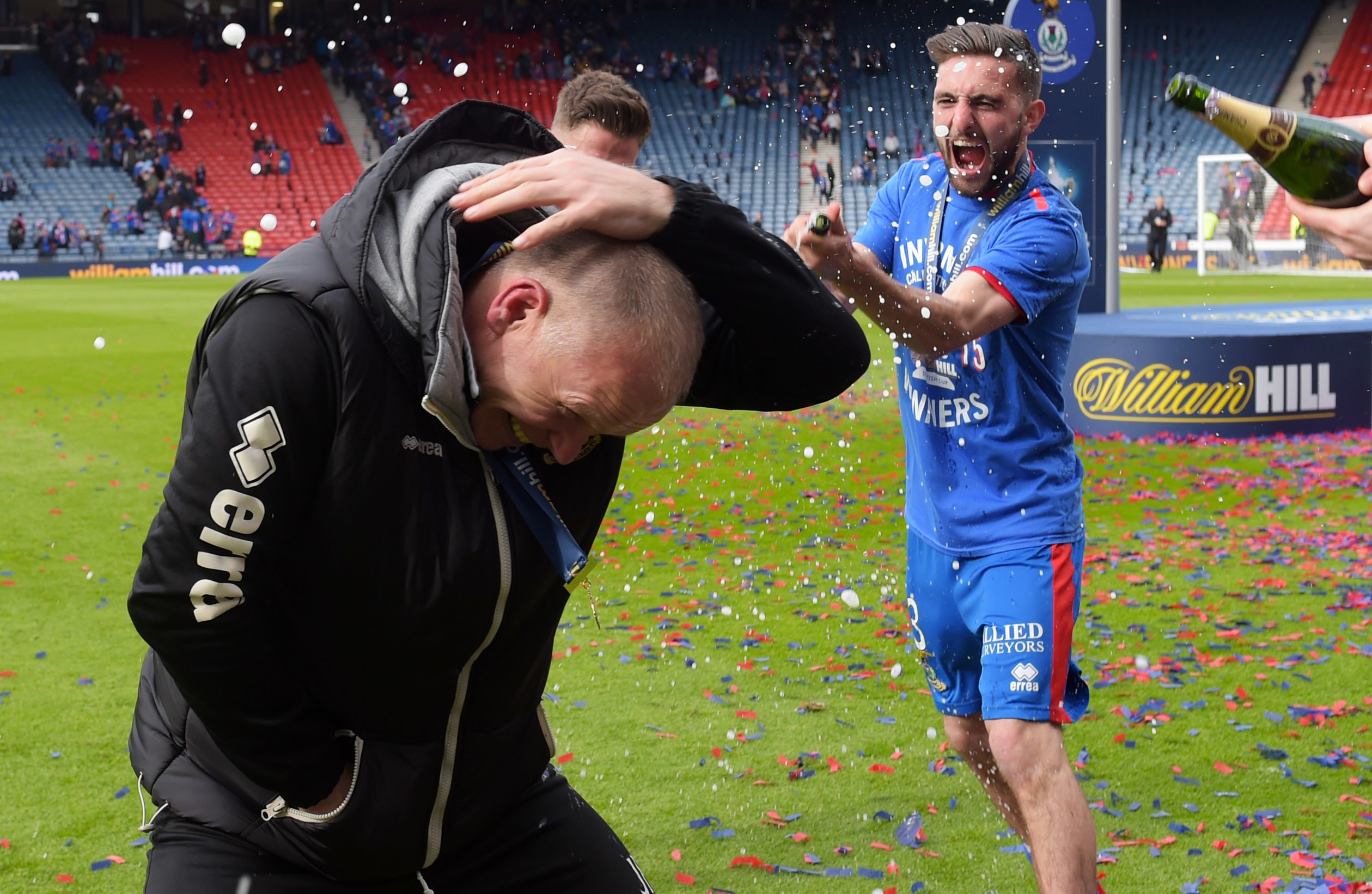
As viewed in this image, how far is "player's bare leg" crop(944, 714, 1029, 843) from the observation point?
390cm

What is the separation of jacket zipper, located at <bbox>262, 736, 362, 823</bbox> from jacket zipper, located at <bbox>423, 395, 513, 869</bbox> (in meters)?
0.14

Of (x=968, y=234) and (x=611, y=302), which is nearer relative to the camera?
(x=611, y=302)

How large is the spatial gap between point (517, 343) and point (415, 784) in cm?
77

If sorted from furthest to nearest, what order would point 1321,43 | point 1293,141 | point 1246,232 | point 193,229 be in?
point 1321,43
point 193,229
point 1246,232
point 1293,141

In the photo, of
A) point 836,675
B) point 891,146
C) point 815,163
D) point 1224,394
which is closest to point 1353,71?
point 891,146

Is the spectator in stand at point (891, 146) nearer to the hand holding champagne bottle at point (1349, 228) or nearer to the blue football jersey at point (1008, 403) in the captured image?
the blue football jersey at point (1008, 403)

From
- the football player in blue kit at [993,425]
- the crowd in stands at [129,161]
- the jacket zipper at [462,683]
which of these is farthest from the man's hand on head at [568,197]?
the crowd in stands at [129,161]

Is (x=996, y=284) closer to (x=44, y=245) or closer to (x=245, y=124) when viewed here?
(x=44, y=245)

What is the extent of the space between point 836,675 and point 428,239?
4626 mm

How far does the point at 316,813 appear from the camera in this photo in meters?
2.08

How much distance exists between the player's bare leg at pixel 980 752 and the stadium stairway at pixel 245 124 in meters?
39.4

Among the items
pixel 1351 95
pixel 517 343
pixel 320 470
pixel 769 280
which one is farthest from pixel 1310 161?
pixel 1351 95

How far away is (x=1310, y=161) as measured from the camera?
313 cm

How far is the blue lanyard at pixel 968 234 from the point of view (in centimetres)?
390
